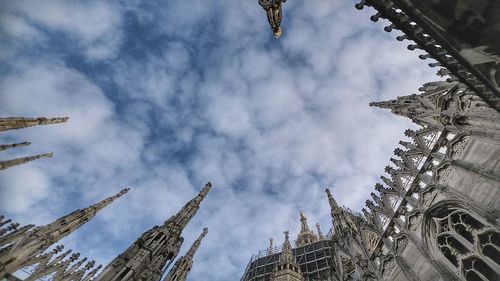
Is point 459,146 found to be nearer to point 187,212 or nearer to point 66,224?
point 187,212

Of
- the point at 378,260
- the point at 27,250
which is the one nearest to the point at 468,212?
the point at 378,260

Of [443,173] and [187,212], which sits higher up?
[187,212]

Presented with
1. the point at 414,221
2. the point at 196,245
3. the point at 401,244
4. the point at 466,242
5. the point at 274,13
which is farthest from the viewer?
the point at 196,245

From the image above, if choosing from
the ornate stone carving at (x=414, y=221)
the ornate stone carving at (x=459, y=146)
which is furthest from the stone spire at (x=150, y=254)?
the ornate stone carving at (x=459, y=146)

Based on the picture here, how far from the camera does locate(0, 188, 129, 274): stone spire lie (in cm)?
1381

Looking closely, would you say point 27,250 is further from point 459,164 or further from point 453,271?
point 459,164

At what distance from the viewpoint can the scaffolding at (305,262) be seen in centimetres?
3722

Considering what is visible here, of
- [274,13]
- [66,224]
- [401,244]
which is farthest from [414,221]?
[66,224]

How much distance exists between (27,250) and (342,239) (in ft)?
59.6

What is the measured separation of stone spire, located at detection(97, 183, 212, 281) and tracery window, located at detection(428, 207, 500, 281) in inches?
571

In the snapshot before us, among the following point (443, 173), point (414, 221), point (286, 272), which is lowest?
point (414, 221)

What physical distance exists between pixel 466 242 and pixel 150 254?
15.6 m

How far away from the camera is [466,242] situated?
11.0 meters

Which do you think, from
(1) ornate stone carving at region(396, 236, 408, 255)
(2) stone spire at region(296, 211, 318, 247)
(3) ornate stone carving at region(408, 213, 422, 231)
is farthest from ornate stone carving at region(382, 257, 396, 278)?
(2) stone spire at region(296, 211, 318, 247)
